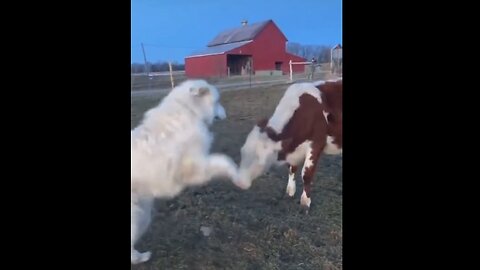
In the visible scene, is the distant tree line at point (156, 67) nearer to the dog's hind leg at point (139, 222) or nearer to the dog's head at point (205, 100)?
the dog's head at point (205, 100)

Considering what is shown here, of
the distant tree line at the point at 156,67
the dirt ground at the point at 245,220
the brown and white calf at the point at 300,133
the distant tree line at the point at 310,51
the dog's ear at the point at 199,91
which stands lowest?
the dirt ground at the point at 245,220

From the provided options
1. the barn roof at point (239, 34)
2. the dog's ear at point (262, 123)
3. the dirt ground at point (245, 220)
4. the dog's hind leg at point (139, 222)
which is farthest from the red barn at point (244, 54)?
the dog's hind leg at point (139, 222)

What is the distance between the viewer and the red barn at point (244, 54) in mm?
1807

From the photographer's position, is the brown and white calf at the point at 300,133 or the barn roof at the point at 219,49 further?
the brown and white calf at the point at 300,133

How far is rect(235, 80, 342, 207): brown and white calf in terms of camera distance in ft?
6.28

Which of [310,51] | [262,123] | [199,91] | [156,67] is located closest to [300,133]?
[262,123]

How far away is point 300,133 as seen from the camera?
1.97 metres

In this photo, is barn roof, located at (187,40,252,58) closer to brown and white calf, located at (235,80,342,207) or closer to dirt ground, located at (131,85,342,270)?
dirt ground, located at (131,85,342,270)

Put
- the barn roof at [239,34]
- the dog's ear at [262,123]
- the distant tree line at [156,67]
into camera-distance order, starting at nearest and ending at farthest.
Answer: the distant tree line at [156,67]
the barn roof at [239,34]
the dog's ear at [262,123]

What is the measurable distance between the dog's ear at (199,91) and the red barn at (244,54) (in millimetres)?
50

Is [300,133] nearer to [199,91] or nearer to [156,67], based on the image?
[199,91]

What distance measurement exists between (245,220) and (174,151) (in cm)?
41
